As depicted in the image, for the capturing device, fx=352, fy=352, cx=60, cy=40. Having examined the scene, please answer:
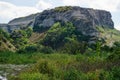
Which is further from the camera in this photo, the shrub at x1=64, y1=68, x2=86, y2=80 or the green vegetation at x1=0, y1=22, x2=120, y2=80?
the green vegetation at x1=0, y1=22, x2=120, y2=80

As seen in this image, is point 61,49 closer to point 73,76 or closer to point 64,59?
point 64,59

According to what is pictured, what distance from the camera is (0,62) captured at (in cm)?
7562

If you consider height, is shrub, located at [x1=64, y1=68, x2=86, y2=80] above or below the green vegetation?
above

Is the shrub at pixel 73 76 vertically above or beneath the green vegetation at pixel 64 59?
above

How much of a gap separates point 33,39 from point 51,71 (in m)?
162

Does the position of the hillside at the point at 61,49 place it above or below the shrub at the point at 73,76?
below

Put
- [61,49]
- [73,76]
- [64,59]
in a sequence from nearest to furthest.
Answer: [73,76] → [64,59] → [61,49]

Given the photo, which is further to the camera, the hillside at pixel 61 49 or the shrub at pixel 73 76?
the hillside at pixel 61 49

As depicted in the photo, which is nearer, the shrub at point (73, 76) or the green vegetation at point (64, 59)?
the shrub at point (73, 76)

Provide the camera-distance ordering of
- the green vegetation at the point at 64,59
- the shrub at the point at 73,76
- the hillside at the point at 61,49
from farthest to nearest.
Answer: the hillside at the point at 61,49 → the green vegetation at the point at 64,59 → the shrub at the point at 73,76

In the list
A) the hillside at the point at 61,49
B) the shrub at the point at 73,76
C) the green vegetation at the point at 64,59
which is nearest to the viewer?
the shrub at the point at 73,76

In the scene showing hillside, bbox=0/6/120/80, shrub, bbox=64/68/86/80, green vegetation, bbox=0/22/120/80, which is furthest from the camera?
hillside, bbox=0/6/120/80

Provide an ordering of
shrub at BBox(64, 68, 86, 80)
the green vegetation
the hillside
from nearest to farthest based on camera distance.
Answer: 1. shrub at BBox(64, 68, 86, 80)
2. the green vegetation
3. the hillside

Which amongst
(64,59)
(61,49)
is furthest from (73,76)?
(61,49)
